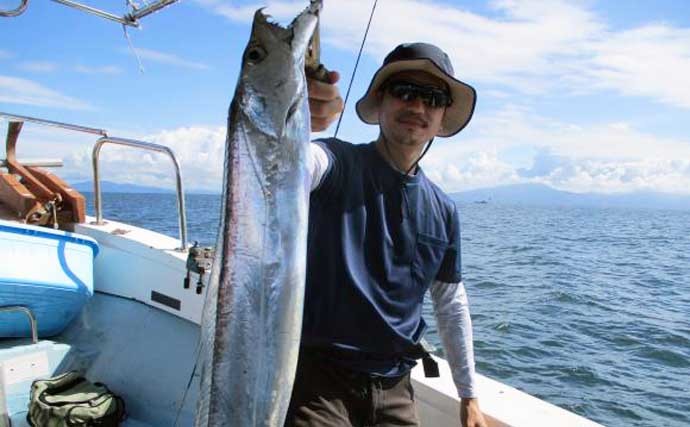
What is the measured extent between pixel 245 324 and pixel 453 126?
1.87 m

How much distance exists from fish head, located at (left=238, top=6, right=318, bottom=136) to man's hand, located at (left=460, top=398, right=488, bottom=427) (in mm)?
1867

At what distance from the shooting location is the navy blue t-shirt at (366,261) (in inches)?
83.7

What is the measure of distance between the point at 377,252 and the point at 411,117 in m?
0.59

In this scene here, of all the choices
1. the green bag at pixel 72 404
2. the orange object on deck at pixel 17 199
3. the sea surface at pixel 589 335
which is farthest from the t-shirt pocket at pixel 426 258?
the sea surface at pixel 589 335

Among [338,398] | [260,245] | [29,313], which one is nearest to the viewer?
[260,245]

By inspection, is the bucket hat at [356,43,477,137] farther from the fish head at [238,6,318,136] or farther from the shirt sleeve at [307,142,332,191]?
the fish head at [238,6,318,136]

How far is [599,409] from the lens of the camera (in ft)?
23.7

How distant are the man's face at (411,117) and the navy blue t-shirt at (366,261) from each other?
0.12 m

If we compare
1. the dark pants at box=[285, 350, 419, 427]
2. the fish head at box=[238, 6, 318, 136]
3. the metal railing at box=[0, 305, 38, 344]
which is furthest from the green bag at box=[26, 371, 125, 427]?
the fish head at box=[238, 6, 318, 136]

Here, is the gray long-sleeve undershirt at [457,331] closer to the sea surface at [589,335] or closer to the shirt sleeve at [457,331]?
the shirt sleeve at [457,331]

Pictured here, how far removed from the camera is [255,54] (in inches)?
53.9

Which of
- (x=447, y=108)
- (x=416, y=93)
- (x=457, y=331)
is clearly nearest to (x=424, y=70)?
(x=416, y=93)

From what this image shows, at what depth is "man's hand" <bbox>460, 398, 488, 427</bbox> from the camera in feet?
8.55

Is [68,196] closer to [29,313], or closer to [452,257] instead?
[29,313]
